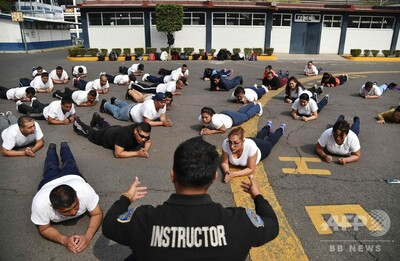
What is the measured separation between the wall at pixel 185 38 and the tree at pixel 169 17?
6.54 feet

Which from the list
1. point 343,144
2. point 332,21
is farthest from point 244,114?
point 332,21

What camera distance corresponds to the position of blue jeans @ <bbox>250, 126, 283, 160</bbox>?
507 centimetres

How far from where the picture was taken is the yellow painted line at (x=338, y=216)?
11.1 ft

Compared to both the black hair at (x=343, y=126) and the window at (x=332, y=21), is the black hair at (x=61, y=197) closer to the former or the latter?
the black hair at (x=343, y=126)

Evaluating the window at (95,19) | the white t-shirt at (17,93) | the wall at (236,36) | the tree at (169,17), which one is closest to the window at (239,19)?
the wall at (236,36)

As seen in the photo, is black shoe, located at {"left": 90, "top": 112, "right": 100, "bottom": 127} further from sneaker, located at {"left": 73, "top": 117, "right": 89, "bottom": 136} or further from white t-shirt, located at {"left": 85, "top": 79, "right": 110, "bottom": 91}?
white t-shirt, located at {"left": 85, "top": 79, "right": 110, "bottom": 91}

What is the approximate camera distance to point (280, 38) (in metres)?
25.4

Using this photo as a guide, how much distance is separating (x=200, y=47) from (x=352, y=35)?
1331cm

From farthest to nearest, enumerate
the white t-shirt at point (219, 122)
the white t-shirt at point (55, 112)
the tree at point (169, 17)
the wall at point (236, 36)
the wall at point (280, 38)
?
the wall at point (280, 38)
the wall at point (236, 36)
the tree at point (169, 17)
the white t-shirt at point (55, 112)
the white t-shirt at point (219, 122)

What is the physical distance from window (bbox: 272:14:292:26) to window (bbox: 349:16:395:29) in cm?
531

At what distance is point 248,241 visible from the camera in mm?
1739

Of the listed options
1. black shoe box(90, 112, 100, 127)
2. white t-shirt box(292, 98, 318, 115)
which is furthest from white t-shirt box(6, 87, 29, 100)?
white t-shirt box(292, 98, 318, 115)

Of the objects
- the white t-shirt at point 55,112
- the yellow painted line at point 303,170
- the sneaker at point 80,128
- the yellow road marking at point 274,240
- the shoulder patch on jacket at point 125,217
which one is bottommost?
the yellow road marking at point 274,240

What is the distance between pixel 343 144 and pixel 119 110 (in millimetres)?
5125
